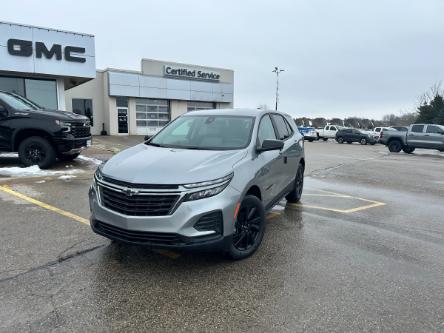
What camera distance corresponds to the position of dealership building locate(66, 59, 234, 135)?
30719 mm

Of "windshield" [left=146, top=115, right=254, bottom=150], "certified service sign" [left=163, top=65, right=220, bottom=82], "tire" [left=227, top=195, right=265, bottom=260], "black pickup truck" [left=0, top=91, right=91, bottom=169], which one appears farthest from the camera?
"certified service sign" [left=163, top=65, right=220, bottom=82]

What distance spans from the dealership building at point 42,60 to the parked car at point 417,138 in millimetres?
19114

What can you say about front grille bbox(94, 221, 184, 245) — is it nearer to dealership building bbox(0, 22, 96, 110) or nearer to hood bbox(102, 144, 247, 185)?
hood bbox(102, 144, 247, 185)

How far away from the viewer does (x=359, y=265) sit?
4004 mm

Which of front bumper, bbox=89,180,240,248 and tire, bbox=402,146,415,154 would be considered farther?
tire, bbox=402,146,415,154

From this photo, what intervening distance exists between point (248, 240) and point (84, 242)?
2.09 m

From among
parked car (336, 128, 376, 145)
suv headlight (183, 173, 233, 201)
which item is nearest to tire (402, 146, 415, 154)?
parked car (336, 128, 376, 145)

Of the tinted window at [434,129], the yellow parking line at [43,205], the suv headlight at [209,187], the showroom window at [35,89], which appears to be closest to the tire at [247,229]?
the suv headlight at [209,187]

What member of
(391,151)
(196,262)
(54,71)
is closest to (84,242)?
(196,262)

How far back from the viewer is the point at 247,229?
4008mm

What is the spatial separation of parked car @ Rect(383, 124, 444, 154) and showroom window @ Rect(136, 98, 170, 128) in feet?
66.1

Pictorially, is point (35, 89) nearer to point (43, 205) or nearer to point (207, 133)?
point (43, 205)

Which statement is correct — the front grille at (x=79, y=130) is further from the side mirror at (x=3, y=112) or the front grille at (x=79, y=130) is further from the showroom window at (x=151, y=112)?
the showroom window at (x=151, y=112)

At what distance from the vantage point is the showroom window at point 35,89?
16.0m
